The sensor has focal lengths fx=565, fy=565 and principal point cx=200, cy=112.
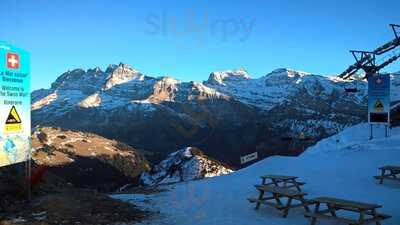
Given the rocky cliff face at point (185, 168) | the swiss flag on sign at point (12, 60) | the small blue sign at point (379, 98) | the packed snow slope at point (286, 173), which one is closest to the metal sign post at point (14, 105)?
the swiss flag on sign at point (12, 60)

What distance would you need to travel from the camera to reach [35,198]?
1695 cm

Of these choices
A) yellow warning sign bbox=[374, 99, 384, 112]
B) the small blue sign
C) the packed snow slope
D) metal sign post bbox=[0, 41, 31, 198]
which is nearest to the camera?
metal sign post bbox=[0, 41, 31, 198]

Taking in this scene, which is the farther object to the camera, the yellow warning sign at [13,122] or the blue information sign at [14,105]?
the yellow warning sign at [13,122]

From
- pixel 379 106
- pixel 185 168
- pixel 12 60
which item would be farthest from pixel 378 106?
pixel 185 168

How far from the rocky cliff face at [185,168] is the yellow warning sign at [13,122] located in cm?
8462

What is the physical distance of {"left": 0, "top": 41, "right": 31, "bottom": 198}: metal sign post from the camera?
1450 centimetres

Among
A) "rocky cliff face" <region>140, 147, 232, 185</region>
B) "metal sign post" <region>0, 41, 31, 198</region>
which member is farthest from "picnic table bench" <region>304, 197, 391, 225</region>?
"rocky cliff face" <region>140, 147, 232, 185</region>

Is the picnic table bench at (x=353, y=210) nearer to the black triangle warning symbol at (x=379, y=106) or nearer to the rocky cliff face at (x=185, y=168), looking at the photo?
the black triangle warning symbol at (x=379, y=106)

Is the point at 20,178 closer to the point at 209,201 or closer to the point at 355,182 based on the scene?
the point at 209,201

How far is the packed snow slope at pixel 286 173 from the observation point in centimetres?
1600

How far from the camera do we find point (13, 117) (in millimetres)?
14922

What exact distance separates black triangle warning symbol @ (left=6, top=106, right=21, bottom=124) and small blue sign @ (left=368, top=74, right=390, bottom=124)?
23441 mm

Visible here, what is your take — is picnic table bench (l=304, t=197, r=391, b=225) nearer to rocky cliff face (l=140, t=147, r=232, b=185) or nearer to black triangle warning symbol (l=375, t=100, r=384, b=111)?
black triangle warning symbol (l=375, t=100, r=384, b=111)

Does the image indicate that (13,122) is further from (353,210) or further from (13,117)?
(353,210)
